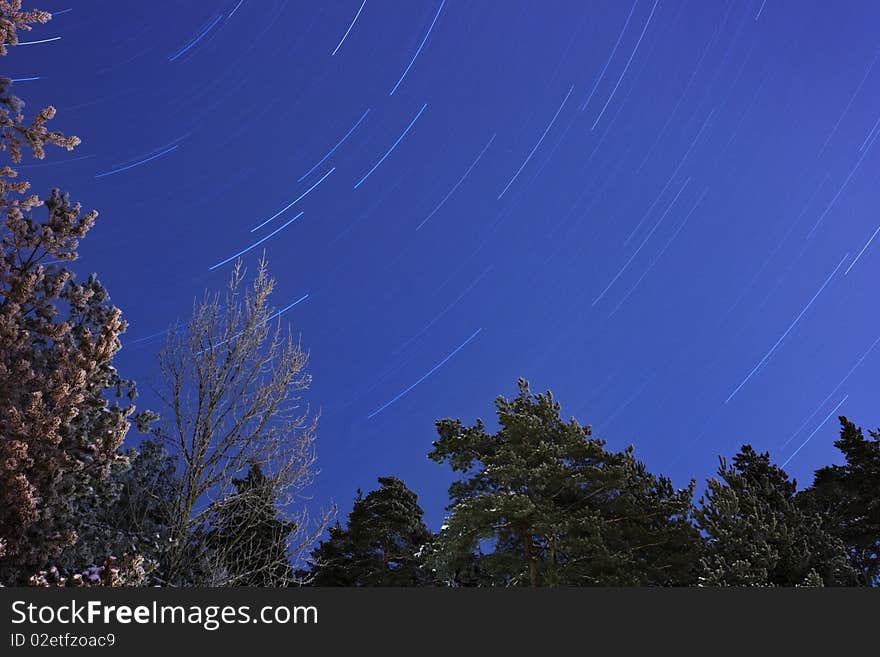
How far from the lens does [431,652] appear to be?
5043mm

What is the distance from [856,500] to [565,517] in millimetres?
10821

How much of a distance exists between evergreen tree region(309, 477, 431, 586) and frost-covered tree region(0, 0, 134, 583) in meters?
16.9

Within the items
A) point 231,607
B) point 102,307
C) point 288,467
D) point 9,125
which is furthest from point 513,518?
point 9,125

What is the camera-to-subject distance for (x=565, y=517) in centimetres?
1620

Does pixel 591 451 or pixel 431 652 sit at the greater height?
pixel 591 451

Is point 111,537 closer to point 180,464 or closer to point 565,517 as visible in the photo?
point 180,464

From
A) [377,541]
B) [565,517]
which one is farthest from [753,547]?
[377,541]

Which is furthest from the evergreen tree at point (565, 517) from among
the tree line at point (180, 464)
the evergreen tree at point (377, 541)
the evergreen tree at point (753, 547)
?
the evergreen tree at point (377, 541)

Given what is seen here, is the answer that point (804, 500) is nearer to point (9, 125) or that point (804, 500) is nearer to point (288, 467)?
point (288, 467)

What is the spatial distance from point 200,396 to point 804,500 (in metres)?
19.2

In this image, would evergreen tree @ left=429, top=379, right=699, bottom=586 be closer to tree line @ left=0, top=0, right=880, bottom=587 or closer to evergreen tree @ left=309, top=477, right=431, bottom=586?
tree line @ left=0, top=0, right=880, bottom=587

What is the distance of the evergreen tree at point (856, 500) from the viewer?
1966 centimetres

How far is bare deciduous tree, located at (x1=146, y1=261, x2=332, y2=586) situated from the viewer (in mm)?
9281

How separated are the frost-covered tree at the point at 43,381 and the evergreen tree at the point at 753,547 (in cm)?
1032
